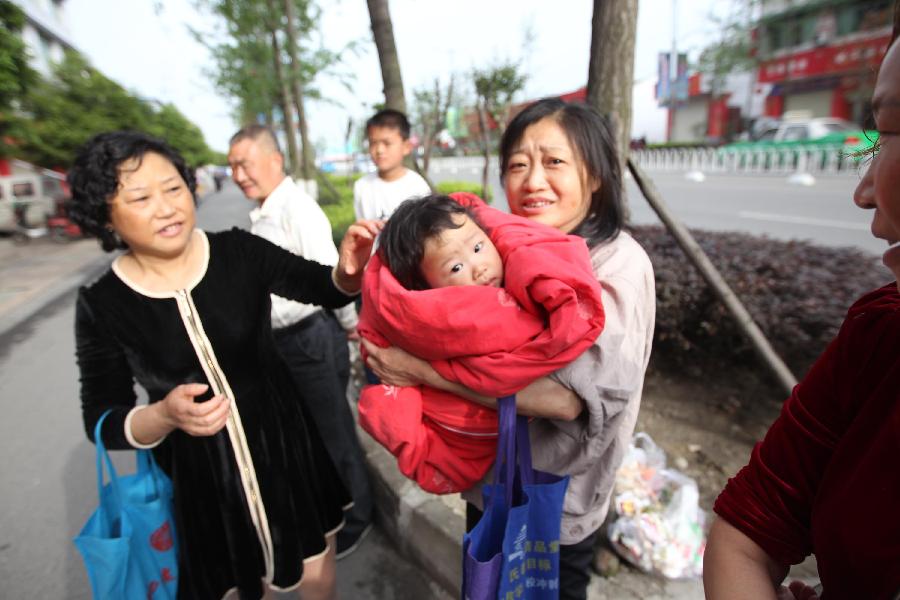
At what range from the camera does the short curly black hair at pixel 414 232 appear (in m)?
1.23

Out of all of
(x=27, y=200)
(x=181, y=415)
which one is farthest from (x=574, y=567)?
(x=27, y=200)

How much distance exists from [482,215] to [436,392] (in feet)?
1.51

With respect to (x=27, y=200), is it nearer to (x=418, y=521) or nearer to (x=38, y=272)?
(x=38, y=272)

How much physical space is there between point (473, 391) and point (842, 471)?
668 millimetres

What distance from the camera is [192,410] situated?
1322mm

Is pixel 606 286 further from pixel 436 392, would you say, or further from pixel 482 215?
pixel 436 392

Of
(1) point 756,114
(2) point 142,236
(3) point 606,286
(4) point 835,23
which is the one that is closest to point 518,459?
(3) point 606,286

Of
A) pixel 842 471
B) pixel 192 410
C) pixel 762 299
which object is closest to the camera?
pixel 842 471

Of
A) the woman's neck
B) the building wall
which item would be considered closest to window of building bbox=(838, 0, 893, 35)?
the building wall

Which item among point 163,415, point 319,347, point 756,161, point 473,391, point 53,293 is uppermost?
point 473,391

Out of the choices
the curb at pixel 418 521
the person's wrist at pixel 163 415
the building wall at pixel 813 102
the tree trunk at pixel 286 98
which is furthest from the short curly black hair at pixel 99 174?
the building wall at pixel 813 102

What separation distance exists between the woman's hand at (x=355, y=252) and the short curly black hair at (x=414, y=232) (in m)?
0.18

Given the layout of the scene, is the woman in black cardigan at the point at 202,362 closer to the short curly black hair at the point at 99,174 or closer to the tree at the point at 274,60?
the short curly black hair at the point at 99,174

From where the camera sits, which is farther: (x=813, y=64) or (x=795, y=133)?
(x=813, y=64)
